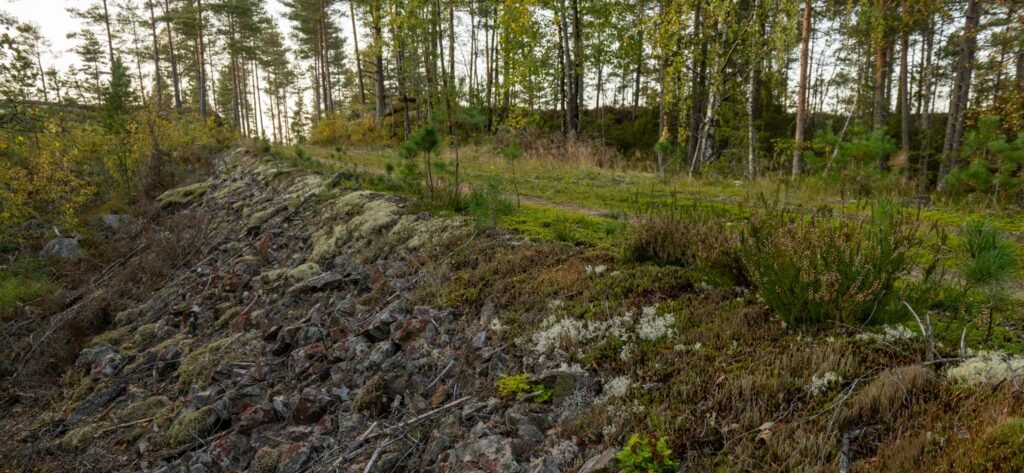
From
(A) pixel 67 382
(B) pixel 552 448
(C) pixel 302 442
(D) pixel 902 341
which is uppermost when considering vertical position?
(D) pixel 902 341

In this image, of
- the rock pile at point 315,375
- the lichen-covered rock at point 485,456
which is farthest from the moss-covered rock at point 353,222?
the lichen-covered rock at point 485,456

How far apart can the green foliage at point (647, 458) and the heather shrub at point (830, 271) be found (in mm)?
1259

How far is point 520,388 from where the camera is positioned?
292 centimetres

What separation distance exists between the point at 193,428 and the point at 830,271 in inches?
188

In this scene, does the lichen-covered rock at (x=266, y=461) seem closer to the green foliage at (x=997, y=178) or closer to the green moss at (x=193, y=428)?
the green moss at (x=193, y=428)

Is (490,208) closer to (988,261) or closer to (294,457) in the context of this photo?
(294,457)

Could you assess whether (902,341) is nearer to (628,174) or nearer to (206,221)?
(628,174)

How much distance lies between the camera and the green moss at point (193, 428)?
13.0 feet

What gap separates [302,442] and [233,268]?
4.97 meters

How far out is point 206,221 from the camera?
10.3 m

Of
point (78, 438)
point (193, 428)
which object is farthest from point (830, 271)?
point (78, 438)

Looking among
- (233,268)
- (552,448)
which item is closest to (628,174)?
(233,268)

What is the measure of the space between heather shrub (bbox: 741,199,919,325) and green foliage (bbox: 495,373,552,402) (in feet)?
4.84

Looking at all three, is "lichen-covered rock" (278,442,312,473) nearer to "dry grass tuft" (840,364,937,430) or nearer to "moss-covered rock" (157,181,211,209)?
"dry grass tuft" (840,364,937,430)
